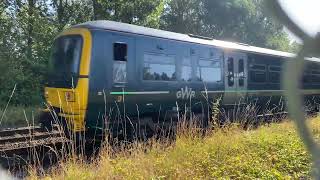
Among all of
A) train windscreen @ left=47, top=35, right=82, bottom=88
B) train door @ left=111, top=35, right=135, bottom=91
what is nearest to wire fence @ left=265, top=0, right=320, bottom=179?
train windscreen @ left=47, top=35, right=82, bottom=88

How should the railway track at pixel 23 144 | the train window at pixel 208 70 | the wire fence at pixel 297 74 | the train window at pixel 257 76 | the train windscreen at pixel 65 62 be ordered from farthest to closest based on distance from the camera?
the train window at pixel 257 76
the train window at pixel 208 70
the train windscreen at pixel 65 62
the railway track at pixel 23 144
the wire fence at pixel 297 74

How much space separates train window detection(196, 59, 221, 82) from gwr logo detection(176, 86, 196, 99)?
0.51 metres

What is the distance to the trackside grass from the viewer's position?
5.20 m

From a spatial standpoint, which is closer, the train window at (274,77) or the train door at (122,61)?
the train door at (122,61)

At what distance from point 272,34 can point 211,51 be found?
28207 millimetres

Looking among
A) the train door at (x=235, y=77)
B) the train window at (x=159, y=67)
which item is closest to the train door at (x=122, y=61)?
the train window at (x=159, y=67)

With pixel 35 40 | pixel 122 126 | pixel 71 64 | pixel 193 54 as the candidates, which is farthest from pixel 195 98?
pixel 35 40

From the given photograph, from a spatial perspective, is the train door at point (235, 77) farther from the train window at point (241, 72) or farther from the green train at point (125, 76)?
the green train at point (125, 76)

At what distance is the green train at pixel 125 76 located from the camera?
29.8 feet

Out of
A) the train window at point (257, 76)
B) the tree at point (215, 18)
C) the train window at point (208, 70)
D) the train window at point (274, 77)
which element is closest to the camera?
the train window at point (208, 70)

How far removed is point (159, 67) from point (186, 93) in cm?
118

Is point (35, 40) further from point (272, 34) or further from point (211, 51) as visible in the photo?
point (272, 34)

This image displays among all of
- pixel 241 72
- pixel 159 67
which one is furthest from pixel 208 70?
pixel 159 67

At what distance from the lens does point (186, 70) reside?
443 inches
